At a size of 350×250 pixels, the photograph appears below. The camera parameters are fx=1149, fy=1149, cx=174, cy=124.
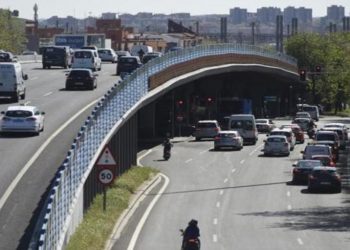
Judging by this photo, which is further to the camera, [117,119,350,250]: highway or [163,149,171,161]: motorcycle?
[163,149,171,161]: motorcycle

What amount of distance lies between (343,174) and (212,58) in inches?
988

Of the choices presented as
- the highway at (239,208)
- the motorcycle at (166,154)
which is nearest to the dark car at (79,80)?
the highway at (239,208)

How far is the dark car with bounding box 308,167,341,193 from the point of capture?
49250 mm

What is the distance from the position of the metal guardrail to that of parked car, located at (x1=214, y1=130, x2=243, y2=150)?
6.00 m

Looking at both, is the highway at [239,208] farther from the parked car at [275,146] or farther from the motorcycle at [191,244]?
the motorcycle at [191,244]

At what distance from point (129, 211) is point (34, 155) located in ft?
14.7

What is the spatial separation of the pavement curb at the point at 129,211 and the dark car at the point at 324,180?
277 inches

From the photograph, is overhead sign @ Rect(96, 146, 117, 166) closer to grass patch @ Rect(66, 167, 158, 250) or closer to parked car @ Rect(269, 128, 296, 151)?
grass patch @ Rect(66, 167, 158, 250)

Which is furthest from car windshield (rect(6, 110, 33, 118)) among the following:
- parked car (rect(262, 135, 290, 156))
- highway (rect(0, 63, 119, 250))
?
parked car (rect(262, 135, 290, 156))

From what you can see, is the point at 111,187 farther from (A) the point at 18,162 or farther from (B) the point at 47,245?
(B) the point at 47,245

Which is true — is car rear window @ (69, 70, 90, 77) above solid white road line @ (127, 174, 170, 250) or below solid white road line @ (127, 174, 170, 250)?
above

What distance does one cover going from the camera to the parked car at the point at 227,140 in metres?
69.7

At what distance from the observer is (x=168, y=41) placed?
195125 millimetres

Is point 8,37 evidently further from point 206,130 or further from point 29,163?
point 29,163
